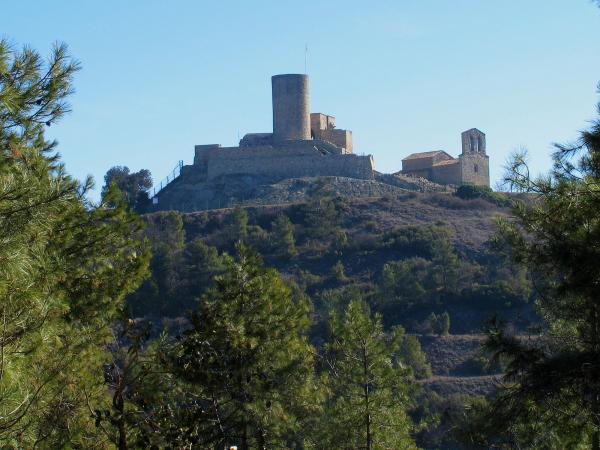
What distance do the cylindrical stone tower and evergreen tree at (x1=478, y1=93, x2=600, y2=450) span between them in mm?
52243

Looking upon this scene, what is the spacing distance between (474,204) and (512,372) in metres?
50.7

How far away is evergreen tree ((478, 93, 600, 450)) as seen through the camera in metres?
8.34

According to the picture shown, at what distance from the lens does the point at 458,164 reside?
204ft

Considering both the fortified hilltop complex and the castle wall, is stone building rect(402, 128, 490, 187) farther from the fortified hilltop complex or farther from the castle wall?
the castle wall

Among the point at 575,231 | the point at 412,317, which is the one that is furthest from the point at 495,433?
the point at 412,317

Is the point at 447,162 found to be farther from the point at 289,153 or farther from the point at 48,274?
the point at 48,274

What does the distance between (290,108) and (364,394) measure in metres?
46.8

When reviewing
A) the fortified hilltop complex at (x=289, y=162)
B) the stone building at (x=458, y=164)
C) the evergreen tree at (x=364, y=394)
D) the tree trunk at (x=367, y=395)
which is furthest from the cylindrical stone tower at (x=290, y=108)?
the tree trunk at (x=367, y=395)

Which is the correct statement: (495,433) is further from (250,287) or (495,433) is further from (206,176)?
(206,176)

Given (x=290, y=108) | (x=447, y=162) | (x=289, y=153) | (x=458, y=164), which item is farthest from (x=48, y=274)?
(x=447, y=162)

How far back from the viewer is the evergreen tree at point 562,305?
8.34 metres

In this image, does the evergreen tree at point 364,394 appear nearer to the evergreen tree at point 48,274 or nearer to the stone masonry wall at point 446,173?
the evergreen tree at point 48,274

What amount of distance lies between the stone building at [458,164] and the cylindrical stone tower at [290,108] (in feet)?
22.3

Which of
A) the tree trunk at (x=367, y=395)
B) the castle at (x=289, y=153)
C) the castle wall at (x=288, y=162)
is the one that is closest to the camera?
the tree trunk at (x=367, y=395)
